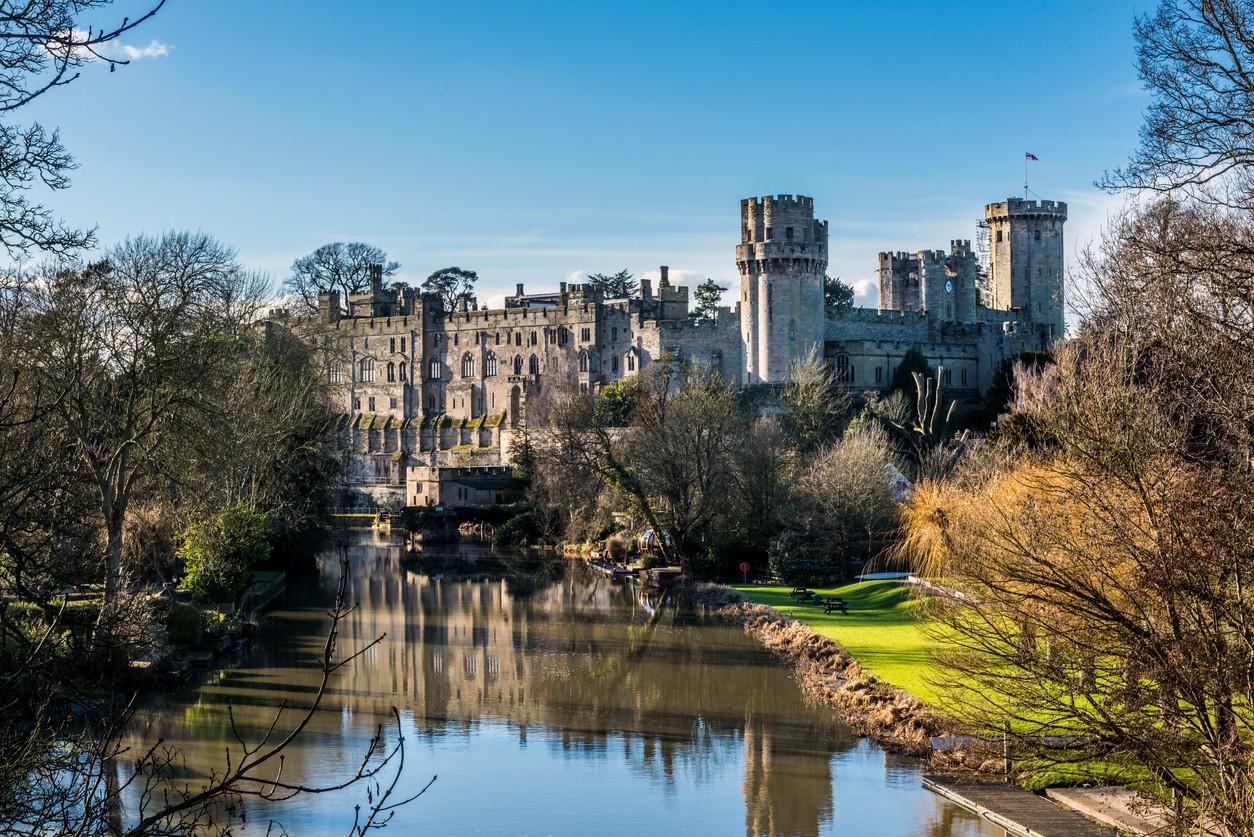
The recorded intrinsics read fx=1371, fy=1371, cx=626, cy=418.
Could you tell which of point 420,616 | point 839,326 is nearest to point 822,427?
point 839,326

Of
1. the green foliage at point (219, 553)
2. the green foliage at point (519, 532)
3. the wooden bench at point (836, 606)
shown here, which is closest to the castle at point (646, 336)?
the green foliage at point (519, 532)

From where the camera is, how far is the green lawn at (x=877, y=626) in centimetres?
2036

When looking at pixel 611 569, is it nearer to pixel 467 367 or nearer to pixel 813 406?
pixel 813 406

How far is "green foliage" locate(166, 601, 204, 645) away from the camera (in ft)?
79.1

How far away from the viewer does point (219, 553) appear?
91.0 feet

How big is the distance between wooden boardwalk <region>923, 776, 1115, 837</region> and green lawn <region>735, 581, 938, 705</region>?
2.37m

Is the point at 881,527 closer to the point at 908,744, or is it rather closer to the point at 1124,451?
the point at 908,744

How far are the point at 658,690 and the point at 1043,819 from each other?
9219 millimetres

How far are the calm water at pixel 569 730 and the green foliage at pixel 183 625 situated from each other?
104 centimetres

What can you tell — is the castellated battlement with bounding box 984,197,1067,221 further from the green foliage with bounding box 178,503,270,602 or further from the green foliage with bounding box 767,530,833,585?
A: the green foliage with bounding box 178,503,270,602

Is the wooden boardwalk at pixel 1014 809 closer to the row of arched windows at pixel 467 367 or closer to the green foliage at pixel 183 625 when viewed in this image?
the green foliage at pixel 183 625

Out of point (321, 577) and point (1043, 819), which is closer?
point (1043, 819)

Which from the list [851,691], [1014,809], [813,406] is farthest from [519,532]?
[1014,809]

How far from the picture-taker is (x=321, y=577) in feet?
128
